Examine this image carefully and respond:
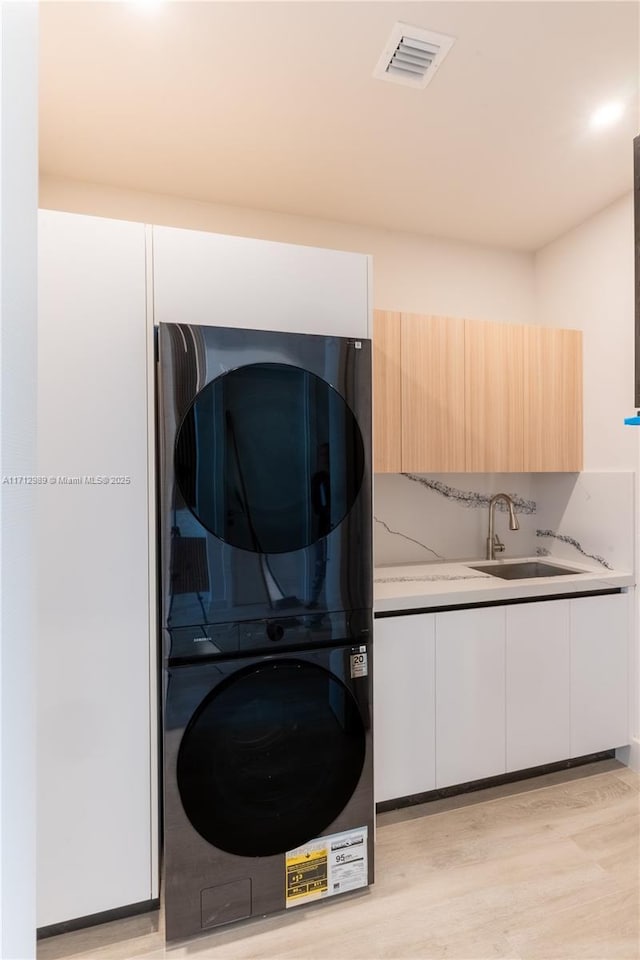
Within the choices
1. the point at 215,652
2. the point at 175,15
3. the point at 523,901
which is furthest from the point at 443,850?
the point at 175,15

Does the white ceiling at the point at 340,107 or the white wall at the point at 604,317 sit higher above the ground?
the white ceiling at the point at 340,107

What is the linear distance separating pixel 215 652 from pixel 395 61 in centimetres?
191

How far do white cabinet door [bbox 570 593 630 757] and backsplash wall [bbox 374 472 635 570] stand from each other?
27cm

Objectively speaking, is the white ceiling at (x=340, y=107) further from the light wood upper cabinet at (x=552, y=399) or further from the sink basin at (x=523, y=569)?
the sink basin at (x=523, y=569)

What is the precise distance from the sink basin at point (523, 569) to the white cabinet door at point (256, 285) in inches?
61.6

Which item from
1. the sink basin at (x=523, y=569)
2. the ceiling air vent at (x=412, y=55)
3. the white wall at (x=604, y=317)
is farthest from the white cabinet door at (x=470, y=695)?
the ceiling air vent at (x=412, y=55)

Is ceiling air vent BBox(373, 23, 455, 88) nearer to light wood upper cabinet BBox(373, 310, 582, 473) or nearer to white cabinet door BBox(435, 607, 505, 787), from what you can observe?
light wood upper cabinet BBox(373, 310, 582, 473)

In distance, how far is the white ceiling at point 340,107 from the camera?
1.50 metres

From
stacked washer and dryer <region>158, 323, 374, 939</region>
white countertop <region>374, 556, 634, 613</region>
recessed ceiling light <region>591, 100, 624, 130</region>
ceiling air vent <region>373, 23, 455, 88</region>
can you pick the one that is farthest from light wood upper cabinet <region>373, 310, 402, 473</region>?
recessed ceiling light <region>591, 100, 624, 130</region>

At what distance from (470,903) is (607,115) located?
2.77 m

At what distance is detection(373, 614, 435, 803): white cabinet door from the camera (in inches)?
78.5

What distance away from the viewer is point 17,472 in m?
0.45

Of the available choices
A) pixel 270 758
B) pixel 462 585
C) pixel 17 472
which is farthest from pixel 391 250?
pixel 17 472

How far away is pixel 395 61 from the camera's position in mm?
1652
